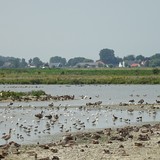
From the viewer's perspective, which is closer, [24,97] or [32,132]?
[32,132]

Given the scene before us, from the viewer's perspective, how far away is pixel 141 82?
9450 cm

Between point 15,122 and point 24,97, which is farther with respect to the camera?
point 24,97

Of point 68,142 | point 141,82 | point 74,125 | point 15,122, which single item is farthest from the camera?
point 141,82

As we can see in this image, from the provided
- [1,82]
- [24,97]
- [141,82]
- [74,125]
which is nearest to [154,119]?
[74,125]

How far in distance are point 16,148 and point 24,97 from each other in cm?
3274

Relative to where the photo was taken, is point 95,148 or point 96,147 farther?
point 96,147

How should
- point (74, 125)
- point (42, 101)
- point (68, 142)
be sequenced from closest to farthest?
point (68, 142)
point (74, 125)
point (42, 101)

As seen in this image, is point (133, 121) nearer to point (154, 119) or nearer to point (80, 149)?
point (154, 119)

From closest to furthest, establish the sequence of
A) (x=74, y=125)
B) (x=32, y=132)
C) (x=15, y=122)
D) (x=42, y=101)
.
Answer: (x=32, y=132) < (x=74, y=125) < (x=15, y=122) < (x=42, y=101)

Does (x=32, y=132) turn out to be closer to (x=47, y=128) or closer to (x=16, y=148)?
(x=47, y=128)

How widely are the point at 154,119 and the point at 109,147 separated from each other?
14.4 m

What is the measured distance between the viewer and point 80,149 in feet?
73.5

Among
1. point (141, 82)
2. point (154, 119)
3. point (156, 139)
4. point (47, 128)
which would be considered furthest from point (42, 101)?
point (141, 82)

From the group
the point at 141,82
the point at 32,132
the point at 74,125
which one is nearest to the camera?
the point at 32,132
